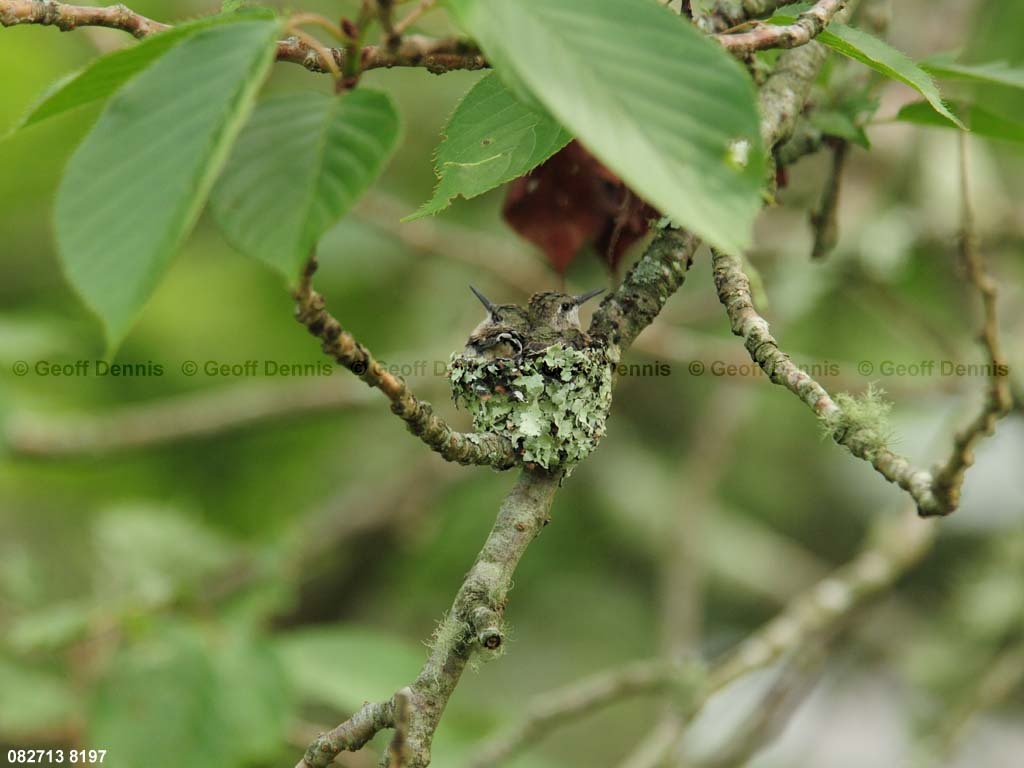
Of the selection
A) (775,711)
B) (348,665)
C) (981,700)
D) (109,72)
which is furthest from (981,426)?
(348,665)

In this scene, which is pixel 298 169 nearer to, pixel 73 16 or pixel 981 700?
pixel 73 16

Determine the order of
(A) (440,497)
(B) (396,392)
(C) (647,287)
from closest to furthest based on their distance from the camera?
1. (B) (396,392)
2. (C) (647,287)
3. (A) (440,497)

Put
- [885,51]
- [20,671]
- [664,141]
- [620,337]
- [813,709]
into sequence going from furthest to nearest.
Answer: [813,709] < [20,671] < [620,337] < [885,51] < [664,141]

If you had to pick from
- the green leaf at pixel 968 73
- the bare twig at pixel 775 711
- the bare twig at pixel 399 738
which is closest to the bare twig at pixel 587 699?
the bare twig at pixel 775 711

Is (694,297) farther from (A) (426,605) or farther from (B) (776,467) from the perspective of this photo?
(A) (426,605)

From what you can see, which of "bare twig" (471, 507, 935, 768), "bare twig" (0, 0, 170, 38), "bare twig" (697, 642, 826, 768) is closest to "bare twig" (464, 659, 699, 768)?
"bare twig" (471, 507, 935, 768)

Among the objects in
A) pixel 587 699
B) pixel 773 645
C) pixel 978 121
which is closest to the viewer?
pixel 978 121

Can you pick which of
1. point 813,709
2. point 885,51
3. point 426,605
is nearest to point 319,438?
point 426,605
